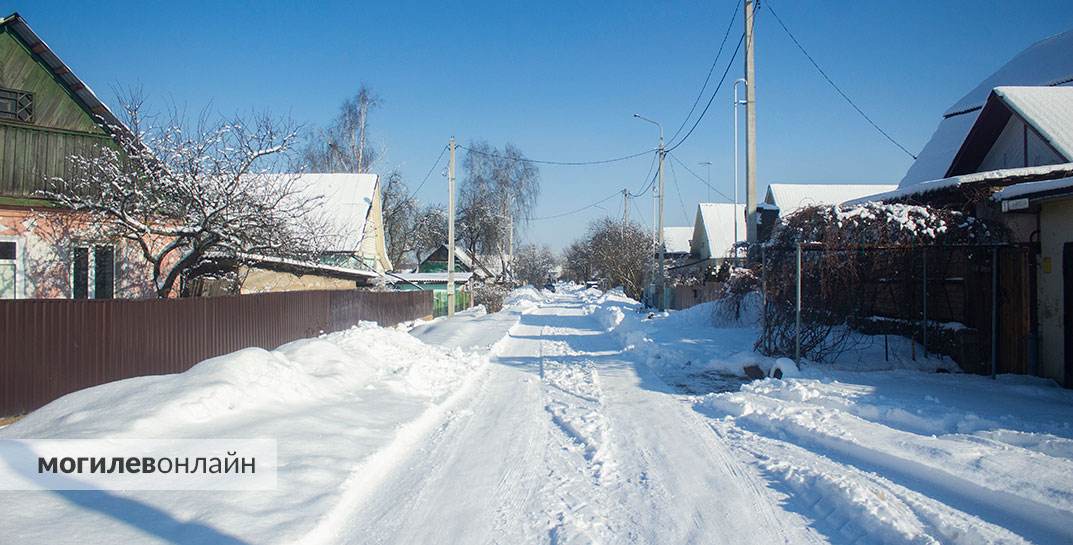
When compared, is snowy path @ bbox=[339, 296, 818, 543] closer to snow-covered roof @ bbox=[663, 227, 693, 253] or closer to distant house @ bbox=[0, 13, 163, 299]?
distant house @ bbox=[0, 13, 163, 299]

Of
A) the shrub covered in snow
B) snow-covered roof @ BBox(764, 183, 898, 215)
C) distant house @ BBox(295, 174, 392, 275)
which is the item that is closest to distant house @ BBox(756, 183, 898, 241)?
snow-covered roof @ BBox(764, 183, 898, 215)

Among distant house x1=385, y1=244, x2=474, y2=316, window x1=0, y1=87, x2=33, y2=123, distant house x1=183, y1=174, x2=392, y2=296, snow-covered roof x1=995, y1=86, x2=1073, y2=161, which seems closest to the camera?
snow-covered roof x1=995, y1=86, x2=1073, y2=161

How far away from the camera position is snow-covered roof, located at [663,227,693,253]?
260 ft

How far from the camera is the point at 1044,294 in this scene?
1089 cm

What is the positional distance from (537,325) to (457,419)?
2040 cm

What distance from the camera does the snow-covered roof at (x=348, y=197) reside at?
1277 inches

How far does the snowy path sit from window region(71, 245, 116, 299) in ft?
37.2

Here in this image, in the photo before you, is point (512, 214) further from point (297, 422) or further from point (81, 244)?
point (297, 422)

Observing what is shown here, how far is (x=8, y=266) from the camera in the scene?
14773mm

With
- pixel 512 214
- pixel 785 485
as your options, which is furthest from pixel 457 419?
pixel 512 214

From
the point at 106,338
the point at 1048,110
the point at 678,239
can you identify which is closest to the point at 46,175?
the point at 106,338

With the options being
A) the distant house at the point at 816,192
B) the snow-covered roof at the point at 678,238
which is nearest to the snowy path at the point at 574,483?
the distant house at the point at 816,192

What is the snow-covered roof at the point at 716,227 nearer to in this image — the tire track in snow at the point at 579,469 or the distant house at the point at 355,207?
the distant house at the point at 355,207

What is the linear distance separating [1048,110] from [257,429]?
1729cm
